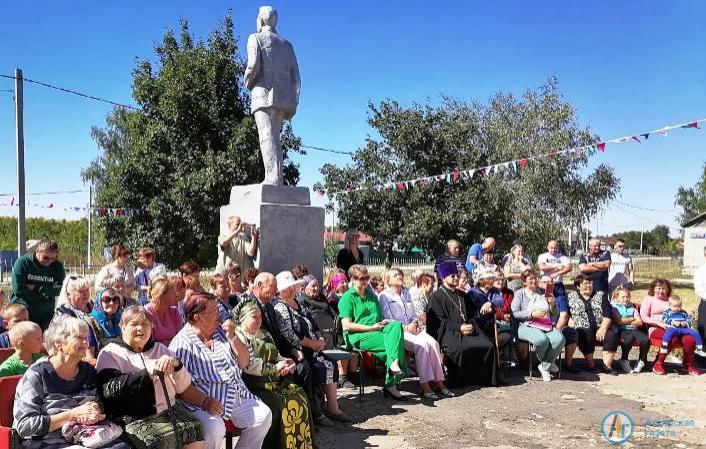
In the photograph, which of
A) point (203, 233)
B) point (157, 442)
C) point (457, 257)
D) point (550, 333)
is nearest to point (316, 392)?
point (157, 442)

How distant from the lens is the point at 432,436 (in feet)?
17.5

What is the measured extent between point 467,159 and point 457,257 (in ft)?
28.6

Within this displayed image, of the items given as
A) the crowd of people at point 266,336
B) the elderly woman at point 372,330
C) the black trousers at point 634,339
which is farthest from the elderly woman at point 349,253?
the black trousers at point 634,339

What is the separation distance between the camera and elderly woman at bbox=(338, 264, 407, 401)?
21.5 ft

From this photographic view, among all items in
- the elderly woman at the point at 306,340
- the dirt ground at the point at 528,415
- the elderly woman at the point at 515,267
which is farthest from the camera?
the elderly woman at the point at 515,267

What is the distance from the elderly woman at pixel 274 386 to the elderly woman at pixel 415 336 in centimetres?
212

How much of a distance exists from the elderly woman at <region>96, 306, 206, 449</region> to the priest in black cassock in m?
3.77

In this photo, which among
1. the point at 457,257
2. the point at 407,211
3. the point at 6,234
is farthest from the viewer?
the point at 6,234

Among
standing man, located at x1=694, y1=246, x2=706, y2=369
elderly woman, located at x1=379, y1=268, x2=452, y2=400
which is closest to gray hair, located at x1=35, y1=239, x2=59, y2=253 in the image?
elderly woman, located at x1=379, y1=268, x2=452, y2=400

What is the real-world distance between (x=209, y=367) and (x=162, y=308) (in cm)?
109

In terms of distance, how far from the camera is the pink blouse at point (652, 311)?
27.8 ft

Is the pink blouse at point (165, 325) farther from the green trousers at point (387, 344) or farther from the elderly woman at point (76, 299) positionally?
the green trousers at point (387, 344)

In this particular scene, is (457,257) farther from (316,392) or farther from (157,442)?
(157,442)

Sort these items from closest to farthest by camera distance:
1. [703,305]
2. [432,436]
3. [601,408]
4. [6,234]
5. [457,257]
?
[432,436], [601,408], [703,305], [457,257], [6,234]
